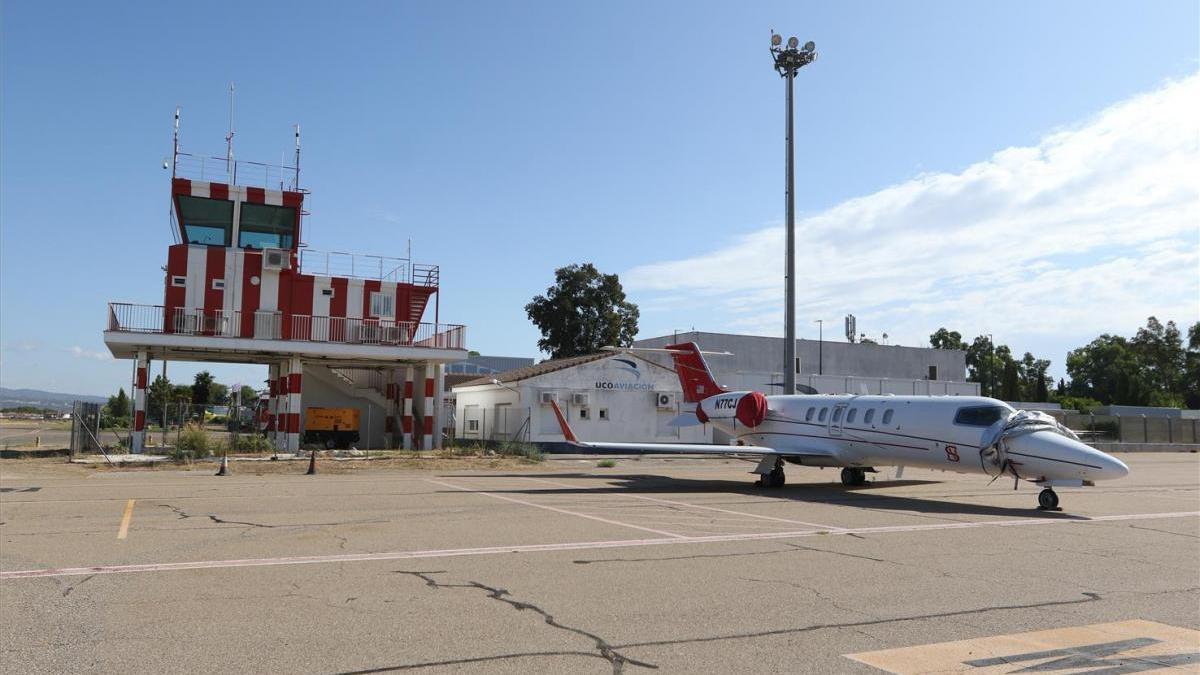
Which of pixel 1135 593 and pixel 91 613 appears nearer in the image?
pixel 91 613

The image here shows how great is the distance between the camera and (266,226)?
3641cm

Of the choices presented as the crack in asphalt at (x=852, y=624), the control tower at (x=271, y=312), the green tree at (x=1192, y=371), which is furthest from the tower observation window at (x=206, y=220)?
the green tree at (x=1192, y=371)

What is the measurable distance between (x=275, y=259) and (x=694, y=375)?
19088 millimetres

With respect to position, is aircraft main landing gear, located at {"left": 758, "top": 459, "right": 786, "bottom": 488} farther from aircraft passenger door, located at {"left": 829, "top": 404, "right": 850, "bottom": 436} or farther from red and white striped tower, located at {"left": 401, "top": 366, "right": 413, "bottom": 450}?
red and white striped tower, located at {"left": 401, "top": 366, "right": 413, "bottom": 450}

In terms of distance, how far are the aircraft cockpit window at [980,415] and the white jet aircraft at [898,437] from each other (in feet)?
0.07

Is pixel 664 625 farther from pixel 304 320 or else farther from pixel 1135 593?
pixel 304 320

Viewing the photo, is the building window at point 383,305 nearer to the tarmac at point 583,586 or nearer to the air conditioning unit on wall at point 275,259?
the air conditioning unit on wall at point 275,259

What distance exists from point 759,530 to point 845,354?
2404 inches

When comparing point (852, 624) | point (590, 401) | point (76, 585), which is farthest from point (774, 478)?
point (590, 401)

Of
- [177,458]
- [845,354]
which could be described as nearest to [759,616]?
[177,458]

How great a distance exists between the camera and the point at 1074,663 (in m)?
6.03

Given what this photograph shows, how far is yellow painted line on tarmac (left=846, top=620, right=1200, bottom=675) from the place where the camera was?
5902 millimetres

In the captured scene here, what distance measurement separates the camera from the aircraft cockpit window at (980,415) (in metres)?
17.7

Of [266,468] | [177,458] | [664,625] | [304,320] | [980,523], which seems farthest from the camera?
[304,320]
